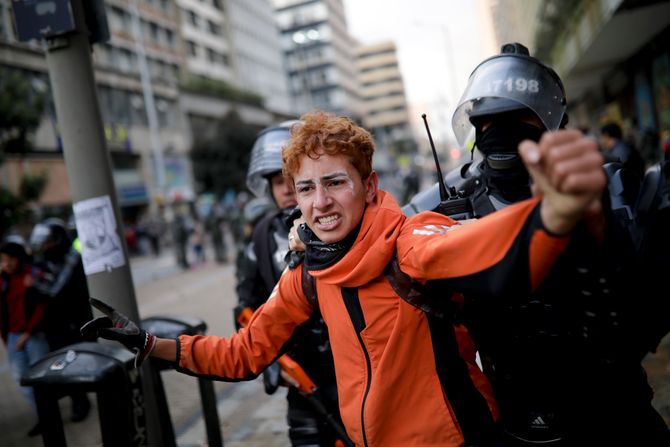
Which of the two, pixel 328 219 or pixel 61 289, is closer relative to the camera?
pixel 328 219

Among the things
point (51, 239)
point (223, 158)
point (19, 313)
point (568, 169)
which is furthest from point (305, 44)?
point (568, 169)

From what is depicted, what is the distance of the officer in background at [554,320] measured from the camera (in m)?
1.53

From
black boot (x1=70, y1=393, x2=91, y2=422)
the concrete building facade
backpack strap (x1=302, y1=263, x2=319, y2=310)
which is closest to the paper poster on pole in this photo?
backpack strap (x1=302, y1=263, x2=319, y2=310)

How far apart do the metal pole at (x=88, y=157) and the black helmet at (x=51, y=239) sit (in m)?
3.05

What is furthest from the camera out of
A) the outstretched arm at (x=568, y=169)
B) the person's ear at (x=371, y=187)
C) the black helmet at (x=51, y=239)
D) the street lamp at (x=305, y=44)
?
the street lamp at (x=305, y=44)

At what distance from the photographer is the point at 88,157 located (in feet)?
10.8

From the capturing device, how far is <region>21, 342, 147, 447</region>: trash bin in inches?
113

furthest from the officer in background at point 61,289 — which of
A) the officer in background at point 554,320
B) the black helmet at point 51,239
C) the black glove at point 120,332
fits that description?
the officer in background at point 554,320

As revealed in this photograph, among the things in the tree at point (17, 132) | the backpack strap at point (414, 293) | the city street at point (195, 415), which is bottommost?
the city street at point (195, 415)

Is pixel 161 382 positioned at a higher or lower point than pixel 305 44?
lower

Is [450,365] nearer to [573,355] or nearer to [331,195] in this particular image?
[573,355]

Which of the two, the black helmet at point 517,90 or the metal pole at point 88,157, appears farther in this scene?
the metal pole at point 88,157

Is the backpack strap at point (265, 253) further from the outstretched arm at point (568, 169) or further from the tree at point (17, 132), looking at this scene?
the tree at point (17, 132)

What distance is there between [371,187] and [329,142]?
0.69 feet
